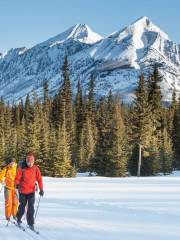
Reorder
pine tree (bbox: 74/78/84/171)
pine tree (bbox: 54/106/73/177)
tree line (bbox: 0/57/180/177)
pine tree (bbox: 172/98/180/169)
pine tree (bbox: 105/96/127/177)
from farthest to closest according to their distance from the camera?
1. pine tree (bbox: 172/98/180/169)
2. pine tree (bbox: 74/78/84/171)
3. pine tree (bbox: 105/96/127/177)
4. tree line (bbox: 0/57/180/177)
5. pine tree (bbox: 54/106/73/177)

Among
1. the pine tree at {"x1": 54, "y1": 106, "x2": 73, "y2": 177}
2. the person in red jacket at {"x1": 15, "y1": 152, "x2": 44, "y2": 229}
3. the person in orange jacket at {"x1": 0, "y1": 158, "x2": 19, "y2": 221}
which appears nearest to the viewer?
the person in red jacket at {"x1": 15, "y1": 152, "x2": 44, "y2": 229}

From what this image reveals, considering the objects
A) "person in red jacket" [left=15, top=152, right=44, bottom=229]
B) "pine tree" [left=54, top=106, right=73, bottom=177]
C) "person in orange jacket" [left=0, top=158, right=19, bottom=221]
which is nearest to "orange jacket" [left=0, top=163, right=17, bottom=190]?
"person in orange jacket" [left=0, top=158, right=19, bottom=221]

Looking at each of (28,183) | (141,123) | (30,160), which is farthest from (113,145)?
(30,160)

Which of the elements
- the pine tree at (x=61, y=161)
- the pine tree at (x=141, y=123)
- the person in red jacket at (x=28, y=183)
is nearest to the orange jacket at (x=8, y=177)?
the person in red jacket at (x=28, y=183)

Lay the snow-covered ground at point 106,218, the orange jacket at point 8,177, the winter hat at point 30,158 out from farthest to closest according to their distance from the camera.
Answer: the orange jacket at point 8,177 < the winter hat at point 30,158 < the snow-covered ground at point 106,218

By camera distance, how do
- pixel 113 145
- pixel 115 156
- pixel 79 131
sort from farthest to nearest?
pixel 79 131
pixel 113 145
pixel 115 156

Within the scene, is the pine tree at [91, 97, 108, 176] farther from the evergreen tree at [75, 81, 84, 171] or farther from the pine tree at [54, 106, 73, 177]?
the evergreen tree at [75, 81, 84, 171]

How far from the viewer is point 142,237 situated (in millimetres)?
12391

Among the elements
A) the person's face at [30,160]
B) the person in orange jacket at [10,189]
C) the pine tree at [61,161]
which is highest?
the pine tree at [61,161]

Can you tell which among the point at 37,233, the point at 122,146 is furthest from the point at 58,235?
the point at 122,146

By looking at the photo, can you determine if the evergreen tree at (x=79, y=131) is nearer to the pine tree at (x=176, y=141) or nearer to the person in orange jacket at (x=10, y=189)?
the pine tree at (x=176, y=141)

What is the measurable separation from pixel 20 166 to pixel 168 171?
49236 millimetres

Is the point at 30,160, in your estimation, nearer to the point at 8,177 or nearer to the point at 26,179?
the point at 26,179

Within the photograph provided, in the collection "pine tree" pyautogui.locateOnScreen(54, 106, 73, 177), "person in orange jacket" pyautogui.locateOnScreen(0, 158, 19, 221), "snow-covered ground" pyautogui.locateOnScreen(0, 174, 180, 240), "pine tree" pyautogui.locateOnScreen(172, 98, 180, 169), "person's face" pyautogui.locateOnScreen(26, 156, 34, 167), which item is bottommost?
"snow-covered ground" pyautogui.locateOnScreen(0, 174, 180, 240)
